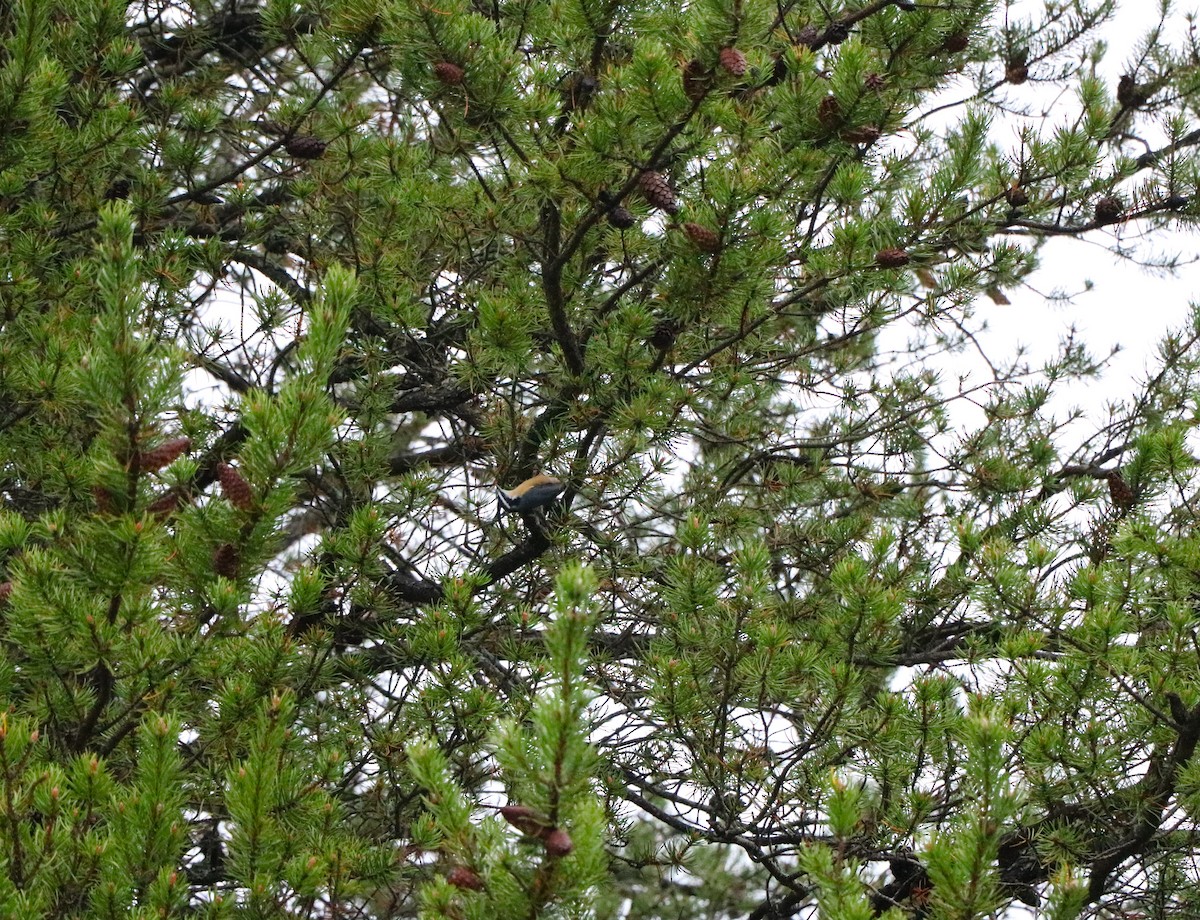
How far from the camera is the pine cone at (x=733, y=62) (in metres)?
2.91

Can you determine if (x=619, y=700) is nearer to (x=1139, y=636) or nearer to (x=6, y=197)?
(x=1139, y=636)

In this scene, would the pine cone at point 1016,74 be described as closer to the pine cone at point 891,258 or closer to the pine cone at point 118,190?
the pine cone at point 891,258

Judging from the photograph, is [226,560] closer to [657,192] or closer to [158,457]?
[158,457]

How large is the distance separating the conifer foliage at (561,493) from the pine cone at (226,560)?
0.10ft

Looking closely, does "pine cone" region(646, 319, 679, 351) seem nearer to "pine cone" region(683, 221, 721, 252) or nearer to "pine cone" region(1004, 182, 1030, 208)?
"pine cone" region(683, 221, 721, 252)

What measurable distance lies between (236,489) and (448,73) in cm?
139

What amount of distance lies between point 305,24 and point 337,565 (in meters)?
2.62

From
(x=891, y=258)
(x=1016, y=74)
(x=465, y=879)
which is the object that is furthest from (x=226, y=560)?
(x=1016, y=74)

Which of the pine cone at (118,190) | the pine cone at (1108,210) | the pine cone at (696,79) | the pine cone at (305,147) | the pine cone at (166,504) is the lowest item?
the pine cone at (166,504)

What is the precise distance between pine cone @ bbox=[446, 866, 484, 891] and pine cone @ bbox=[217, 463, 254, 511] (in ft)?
2.61

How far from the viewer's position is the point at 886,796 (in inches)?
119

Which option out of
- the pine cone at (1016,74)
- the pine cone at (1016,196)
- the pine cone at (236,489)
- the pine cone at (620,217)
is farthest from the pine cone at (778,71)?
the pine cone at (236,489)

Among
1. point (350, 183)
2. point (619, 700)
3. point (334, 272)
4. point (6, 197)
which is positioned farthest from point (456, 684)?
point (6, 197)

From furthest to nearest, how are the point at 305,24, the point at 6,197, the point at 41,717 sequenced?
the point at 305,24 < the point at 6,197 < the point at 41,717
